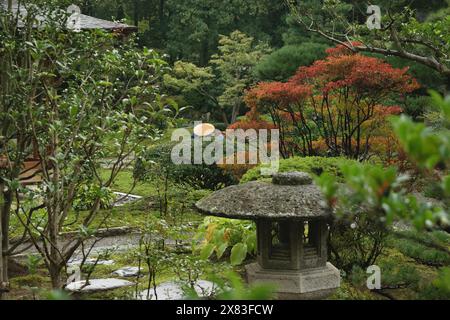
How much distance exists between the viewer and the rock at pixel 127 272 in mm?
7405

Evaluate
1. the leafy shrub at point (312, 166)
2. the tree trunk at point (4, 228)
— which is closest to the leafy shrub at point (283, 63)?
the leafy shrub at point (312, 166)

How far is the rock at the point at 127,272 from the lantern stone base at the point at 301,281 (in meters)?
1.58

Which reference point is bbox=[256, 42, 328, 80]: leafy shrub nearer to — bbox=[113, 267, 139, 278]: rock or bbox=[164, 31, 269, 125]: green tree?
bbox=[113, 267, 139, 278]: rock

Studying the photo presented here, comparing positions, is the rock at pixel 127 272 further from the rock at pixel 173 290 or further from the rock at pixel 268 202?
the rock at pixel 268 202

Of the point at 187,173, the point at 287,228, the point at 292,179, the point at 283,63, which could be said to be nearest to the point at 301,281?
the point at 287,228

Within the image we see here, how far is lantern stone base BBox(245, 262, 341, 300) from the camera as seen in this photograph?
6387mm

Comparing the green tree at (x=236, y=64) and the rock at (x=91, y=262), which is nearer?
the rock at (x=91, y=262)

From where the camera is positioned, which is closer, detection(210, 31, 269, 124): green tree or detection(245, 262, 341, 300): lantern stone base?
detection(245, 262, 341, 300): lantern stone base

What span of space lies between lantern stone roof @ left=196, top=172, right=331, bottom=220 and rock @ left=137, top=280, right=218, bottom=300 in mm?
765

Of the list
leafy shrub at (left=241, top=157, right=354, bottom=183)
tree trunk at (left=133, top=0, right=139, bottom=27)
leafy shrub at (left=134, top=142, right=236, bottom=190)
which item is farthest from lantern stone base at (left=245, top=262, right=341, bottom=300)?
tree trunk at (left=133, top=0, right=139, bottom=27)

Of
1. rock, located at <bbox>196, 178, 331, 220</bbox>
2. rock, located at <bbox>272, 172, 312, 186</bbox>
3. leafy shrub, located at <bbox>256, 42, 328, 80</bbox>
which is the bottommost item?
rock, located at <bbox>196, 178, 331, 220</bbox>

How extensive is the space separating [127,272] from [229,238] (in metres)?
1.42
